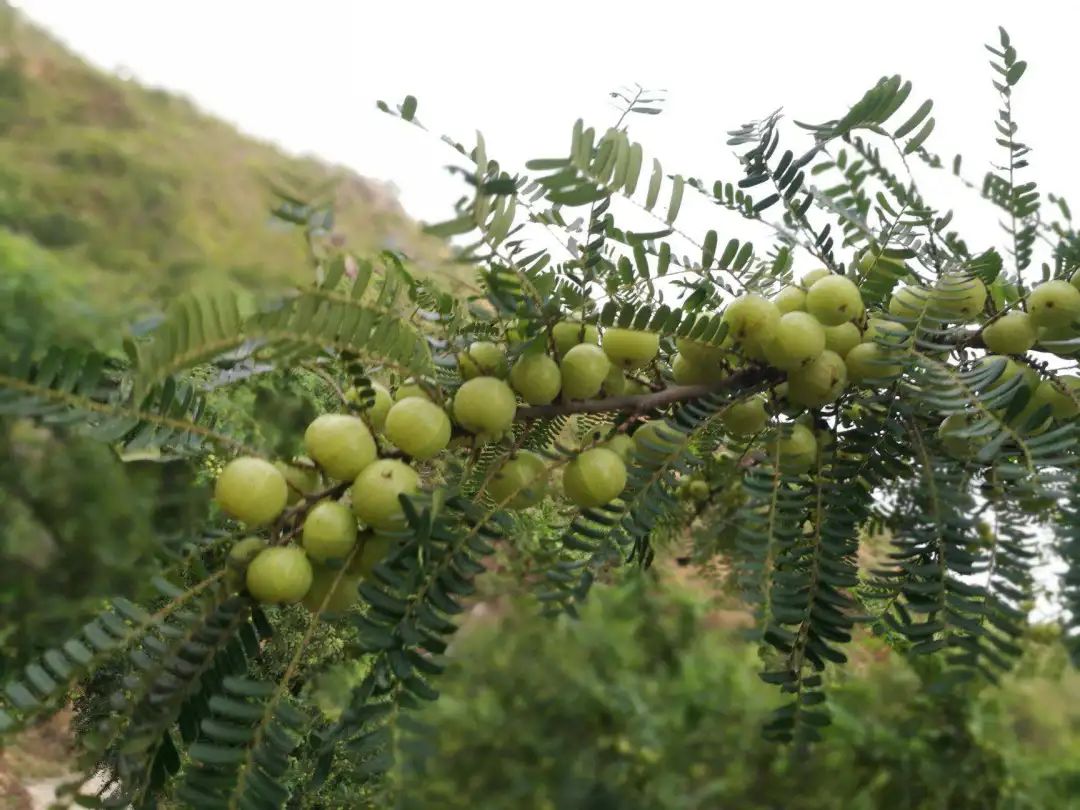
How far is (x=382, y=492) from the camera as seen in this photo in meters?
0.31

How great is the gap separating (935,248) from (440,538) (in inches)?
11.4

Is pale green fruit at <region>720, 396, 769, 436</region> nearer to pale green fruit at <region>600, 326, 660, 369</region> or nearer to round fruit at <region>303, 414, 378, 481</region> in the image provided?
pale green fruit at <region>600, 326, 660, 369</region>

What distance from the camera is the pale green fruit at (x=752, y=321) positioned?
0.37 m

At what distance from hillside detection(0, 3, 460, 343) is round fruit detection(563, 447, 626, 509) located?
656mm

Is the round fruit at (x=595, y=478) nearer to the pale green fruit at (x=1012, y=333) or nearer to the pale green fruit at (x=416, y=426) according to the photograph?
the pale green fruit at (x=416, y=426)

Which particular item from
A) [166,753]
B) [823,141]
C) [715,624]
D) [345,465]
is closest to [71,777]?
[166,753]

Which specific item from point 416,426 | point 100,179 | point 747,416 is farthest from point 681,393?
point 100,179

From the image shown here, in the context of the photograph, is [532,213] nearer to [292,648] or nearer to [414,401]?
[414,401]

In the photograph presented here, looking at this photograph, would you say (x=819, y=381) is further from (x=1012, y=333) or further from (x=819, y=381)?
(x=1012, y=333)

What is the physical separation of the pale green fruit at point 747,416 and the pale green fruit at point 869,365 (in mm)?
45

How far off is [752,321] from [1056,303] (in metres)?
0.14

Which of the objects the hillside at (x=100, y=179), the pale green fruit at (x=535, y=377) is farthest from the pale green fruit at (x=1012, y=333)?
the hillside at (x=100, y=179)

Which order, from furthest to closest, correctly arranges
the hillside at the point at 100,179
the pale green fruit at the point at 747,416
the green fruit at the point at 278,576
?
the hillside at the point at 100,179 < the pale green fruit at the point at 747,416 < the green fruit at the point at 278,576

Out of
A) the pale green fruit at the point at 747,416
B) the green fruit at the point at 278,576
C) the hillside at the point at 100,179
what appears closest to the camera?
the green fruit at the point at 278,576
